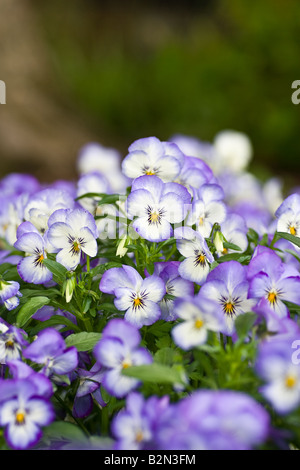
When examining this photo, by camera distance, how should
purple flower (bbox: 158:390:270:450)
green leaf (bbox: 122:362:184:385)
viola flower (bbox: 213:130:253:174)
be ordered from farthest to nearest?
viola flower (bbox: 213:130:253:174), green leaf (bbox: 122:362:184:385), purple flower (bbox: 158:390:270:450)

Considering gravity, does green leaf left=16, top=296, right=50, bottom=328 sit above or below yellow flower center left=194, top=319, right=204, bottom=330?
above

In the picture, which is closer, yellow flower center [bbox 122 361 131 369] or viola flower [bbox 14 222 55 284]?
yellow flower center [bbox 122 361 131 369]

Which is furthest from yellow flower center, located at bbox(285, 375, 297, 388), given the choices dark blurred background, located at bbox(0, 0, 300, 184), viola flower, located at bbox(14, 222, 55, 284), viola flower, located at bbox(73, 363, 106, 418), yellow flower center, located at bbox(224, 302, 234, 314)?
dark blurred background, located at bbox(0, 0, 300, 184)

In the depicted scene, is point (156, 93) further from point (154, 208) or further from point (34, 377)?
point (34, 377)

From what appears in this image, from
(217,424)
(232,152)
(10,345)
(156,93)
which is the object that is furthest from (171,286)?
(156,93)

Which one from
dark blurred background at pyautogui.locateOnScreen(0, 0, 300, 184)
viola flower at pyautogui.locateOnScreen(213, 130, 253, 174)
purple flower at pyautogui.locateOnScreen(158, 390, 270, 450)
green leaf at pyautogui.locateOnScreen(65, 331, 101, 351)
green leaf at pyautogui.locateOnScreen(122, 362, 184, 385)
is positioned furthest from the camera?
dark blurred background at pyautogui.locateOnScreen(0, 0, 300, 184)

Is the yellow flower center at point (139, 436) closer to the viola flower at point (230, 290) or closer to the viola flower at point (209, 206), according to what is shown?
the viola flower at point (230, 290)

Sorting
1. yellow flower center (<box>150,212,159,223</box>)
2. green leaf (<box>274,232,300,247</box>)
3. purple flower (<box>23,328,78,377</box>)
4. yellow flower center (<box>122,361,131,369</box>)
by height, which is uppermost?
yellow flower center (<box>150,212,159,223</box>)

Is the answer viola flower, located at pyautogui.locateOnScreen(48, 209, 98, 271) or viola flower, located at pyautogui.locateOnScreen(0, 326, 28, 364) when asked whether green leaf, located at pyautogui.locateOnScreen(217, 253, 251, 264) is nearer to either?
viola flower, located at pyautogui.locateOnScreen(48, 209, 98, 271)
